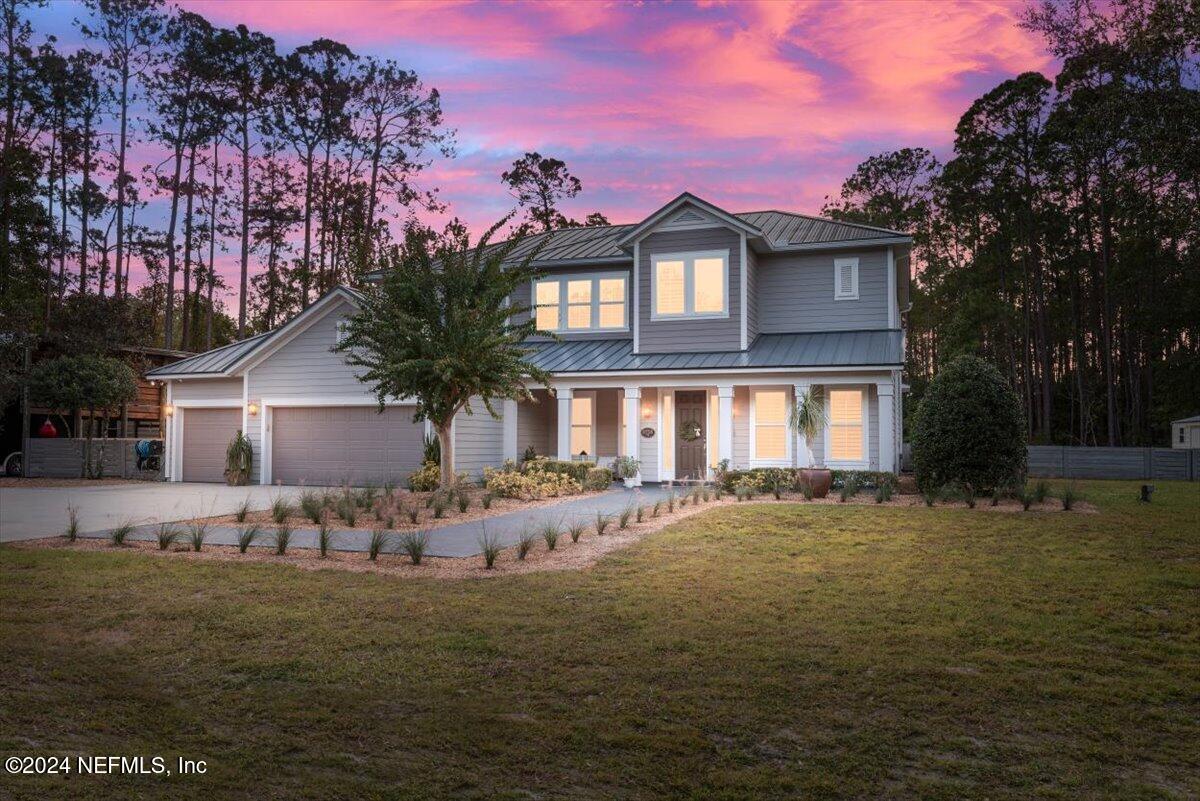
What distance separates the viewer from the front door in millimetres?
21641

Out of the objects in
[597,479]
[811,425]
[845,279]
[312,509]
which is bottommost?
[312,509]

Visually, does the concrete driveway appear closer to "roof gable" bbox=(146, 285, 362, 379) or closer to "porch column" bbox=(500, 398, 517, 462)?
"roof gable" bbox=(146, 285, 362, 379)

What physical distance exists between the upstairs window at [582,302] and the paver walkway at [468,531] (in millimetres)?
8197

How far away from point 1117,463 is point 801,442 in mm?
12893

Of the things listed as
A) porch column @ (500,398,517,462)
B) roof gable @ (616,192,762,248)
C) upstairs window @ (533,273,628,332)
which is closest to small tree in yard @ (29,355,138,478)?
porch column @ (500,398,517,462)

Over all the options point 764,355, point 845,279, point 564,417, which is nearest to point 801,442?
point 764,355

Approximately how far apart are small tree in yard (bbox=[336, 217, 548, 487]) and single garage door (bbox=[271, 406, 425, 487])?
4.30 meters

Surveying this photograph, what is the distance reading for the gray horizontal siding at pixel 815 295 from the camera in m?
21.1

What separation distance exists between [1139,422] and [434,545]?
123 ft

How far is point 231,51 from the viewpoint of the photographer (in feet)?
114

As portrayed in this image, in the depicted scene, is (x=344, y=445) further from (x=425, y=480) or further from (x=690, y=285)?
(x=690, y=285)

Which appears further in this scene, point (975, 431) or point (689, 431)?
point (689, 431)

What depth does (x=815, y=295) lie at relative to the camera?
71.3 feet

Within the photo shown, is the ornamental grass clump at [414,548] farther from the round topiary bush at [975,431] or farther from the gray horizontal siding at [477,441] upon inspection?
the gray horizontal siding at [477,441]
